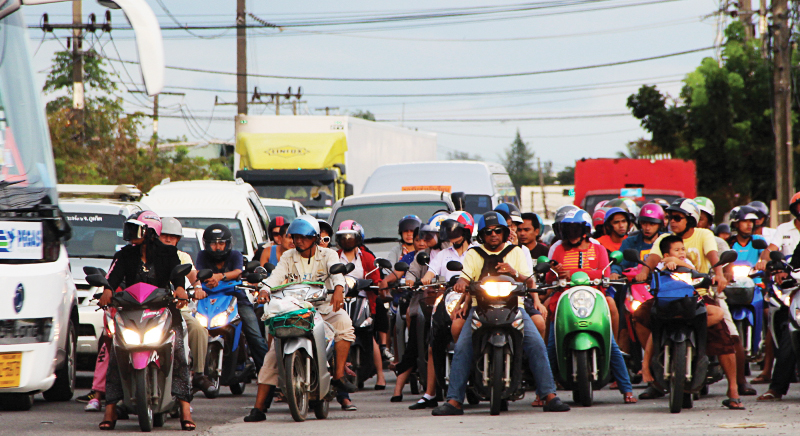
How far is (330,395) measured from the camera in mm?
9688

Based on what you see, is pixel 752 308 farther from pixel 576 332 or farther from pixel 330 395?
pixel 330 395

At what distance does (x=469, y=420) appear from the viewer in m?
8.99

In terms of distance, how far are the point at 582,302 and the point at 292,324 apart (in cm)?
246

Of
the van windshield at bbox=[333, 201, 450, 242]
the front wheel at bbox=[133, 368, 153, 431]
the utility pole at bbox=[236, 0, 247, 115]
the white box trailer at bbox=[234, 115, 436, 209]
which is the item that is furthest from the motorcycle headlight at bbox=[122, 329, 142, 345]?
the utility pole at bbox=[236, 0, 247, 115]

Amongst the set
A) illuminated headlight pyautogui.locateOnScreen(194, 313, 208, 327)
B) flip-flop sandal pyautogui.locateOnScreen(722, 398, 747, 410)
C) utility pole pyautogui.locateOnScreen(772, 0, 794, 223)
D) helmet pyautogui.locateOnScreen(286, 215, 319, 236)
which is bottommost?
flip-flop sandal pyautogui.locateOnScreen(722, 398, 747, 410)

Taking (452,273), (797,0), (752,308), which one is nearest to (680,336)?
(452,273)

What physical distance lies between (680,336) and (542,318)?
130 cm

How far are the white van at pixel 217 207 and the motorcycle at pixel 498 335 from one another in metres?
6.47

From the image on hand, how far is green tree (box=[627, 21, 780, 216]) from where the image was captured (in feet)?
120

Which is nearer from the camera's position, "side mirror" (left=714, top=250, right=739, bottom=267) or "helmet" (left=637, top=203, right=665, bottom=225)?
"side mirror" (left=714, top=250, right=739, bottom=267)

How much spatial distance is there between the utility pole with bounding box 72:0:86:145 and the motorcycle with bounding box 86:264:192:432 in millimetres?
24184

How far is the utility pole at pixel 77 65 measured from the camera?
31609 mm

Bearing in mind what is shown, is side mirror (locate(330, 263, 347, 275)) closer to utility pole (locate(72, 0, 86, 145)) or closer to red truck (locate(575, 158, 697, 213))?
red truck (locate(575, 158, 697, 213))

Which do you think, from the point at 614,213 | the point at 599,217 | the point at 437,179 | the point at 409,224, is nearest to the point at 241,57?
the point at 437,179
